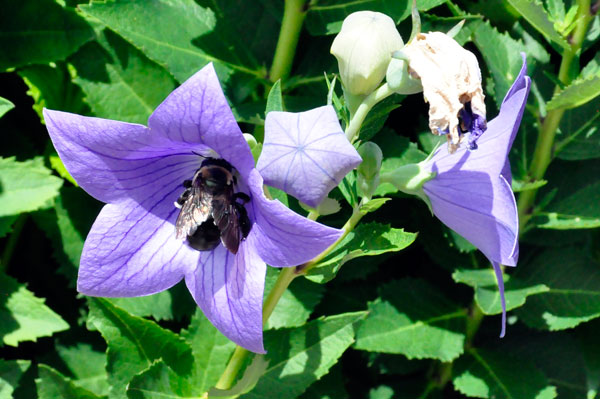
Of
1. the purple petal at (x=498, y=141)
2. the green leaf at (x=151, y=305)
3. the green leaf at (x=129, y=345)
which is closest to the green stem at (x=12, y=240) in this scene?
the green leaf at (x=151, y=305)

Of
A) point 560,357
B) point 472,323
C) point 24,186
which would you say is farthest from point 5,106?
point 560,357

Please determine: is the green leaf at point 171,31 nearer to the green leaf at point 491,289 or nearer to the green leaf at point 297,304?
the green leaf at point 297,304

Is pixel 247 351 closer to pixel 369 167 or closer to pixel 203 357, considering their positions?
pixel 203 357

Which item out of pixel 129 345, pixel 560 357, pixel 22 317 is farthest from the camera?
pixel 560 357

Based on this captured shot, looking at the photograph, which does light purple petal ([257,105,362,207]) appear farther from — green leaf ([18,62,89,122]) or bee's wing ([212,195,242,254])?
green leaf ([18,62,89,122])

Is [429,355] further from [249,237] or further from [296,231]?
[296,231]

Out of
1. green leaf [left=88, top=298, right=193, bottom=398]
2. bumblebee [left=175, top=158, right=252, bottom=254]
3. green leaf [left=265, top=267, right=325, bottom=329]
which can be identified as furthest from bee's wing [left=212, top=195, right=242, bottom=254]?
green leaf [left=265, top=267, right=325, bottom=329]
